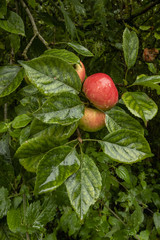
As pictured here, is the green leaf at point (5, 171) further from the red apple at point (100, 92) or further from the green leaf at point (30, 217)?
the red apple at point (100, 92)

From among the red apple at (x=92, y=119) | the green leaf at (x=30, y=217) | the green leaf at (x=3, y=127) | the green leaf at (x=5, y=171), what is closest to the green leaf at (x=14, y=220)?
the green leaf at (x=30, y=217)

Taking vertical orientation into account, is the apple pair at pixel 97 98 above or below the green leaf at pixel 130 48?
below

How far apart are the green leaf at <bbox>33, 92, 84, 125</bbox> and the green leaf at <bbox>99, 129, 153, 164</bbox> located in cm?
9

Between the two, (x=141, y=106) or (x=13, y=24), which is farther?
(x=13, y=24)

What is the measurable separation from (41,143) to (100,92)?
0.17 meters

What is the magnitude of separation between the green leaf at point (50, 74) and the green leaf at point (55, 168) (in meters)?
0.11

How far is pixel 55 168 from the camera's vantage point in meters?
0.38

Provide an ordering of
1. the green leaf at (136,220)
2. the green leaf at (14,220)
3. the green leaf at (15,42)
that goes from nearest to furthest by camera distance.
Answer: the green leaf at (14,220) < the green leaf at (15,42) < the green leaf at (136,220)

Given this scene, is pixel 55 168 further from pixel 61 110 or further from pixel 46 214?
pixel 46 214

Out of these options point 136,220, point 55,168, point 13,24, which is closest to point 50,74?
point 55,168

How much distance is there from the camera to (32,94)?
55 centimetres

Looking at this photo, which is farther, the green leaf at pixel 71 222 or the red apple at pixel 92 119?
the green leaf at pixel 71 222

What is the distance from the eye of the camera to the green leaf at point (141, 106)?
436mm

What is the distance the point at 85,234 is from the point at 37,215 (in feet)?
1.98
